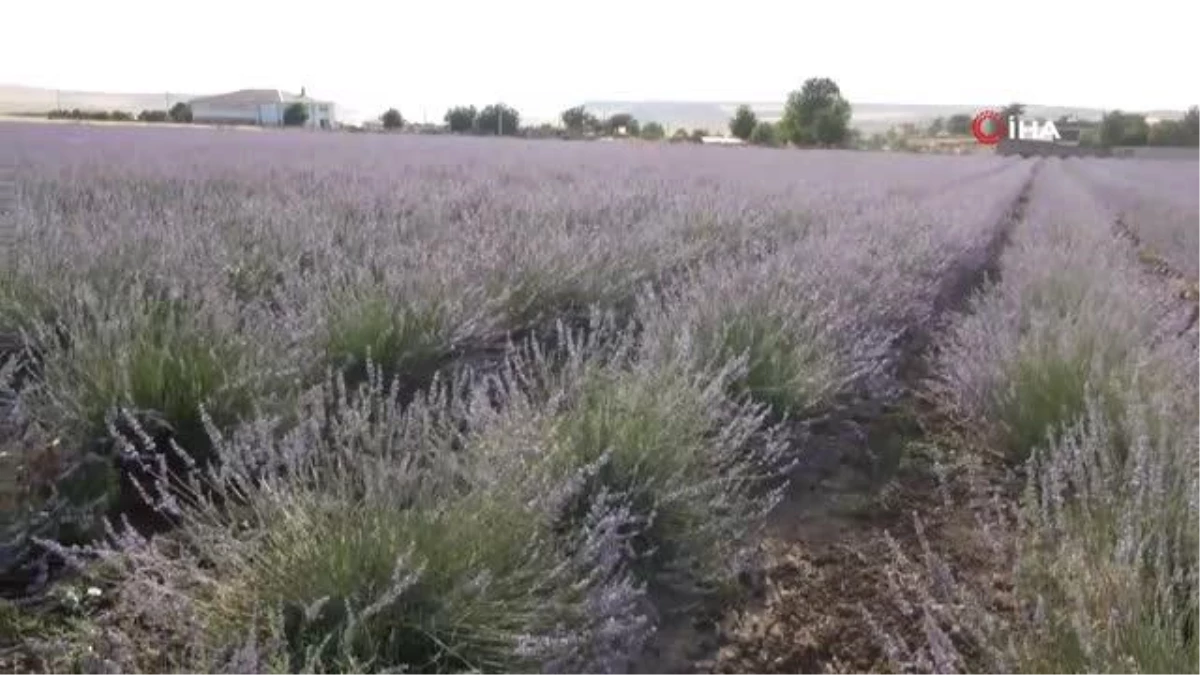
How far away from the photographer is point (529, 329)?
17.9 ft

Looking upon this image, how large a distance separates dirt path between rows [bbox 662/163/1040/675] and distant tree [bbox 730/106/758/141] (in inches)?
3679

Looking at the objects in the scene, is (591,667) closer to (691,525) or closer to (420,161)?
(691,525)

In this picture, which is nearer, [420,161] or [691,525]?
[691,525]

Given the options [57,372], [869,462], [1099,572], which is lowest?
[869,462]

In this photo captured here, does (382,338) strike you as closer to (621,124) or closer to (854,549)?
(854,549)

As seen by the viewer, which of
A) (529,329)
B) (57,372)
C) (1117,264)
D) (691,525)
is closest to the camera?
(691,525)

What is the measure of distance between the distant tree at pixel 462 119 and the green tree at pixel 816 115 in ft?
83.3

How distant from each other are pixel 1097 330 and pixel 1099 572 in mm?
2357

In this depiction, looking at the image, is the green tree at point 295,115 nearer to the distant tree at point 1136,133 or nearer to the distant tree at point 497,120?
the distant tree at point 497,120

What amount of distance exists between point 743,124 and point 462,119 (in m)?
31.1

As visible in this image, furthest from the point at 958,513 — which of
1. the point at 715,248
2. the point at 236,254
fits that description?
the point at 715,248

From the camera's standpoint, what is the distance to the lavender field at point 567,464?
223 cm

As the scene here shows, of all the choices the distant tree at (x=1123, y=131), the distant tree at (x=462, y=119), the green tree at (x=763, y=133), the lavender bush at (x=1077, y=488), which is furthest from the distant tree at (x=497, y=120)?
the lavender bush at (x=1077, y=488)

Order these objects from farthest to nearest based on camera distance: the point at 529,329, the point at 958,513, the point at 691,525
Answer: the point at 529,329 → the point at 958,513 → the point at 691,525
